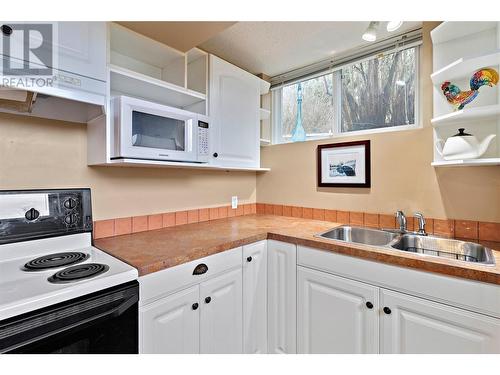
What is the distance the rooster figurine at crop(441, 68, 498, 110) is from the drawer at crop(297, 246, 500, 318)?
952 millimetres

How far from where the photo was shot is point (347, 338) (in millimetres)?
1309

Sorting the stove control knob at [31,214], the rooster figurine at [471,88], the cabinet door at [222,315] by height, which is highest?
the rooster figurine at [471,88]

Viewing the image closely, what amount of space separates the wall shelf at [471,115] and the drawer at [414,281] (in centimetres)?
83

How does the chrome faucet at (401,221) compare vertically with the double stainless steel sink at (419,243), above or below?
above

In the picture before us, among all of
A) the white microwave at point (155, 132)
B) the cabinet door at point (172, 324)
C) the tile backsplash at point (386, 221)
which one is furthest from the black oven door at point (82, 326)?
the tile backsplash at point (386, 221)

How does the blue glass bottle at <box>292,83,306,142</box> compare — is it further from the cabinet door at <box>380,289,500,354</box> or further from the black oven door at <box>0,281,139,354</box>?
the black oven door at <box>0,281,139,354</box>

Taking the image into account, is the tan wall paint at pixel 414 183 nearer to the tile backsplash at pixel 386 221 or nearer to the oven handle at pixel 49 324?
the tile backsplash at pixel 386 221

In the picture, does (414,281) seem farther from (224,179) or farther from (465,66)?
(224,179)

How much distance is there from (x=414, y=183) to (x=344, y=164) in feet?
1.60

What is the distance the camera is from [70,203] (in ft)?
4.17

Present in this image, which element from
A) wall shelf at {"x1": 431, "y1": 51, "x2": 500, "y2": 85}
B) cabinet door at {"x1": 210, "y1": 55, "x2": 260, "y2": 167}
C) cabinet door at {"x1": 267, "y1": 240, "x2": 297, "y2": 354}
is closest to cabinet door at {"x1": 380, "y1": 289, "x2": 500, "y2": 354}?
cabinet door at {"x1": 267, "y1": 240, "x2": 297, "y2": 354}

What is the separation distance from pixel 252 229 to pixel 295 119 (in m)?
1.17

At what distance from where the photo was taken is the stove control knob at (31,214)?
1147 mm
